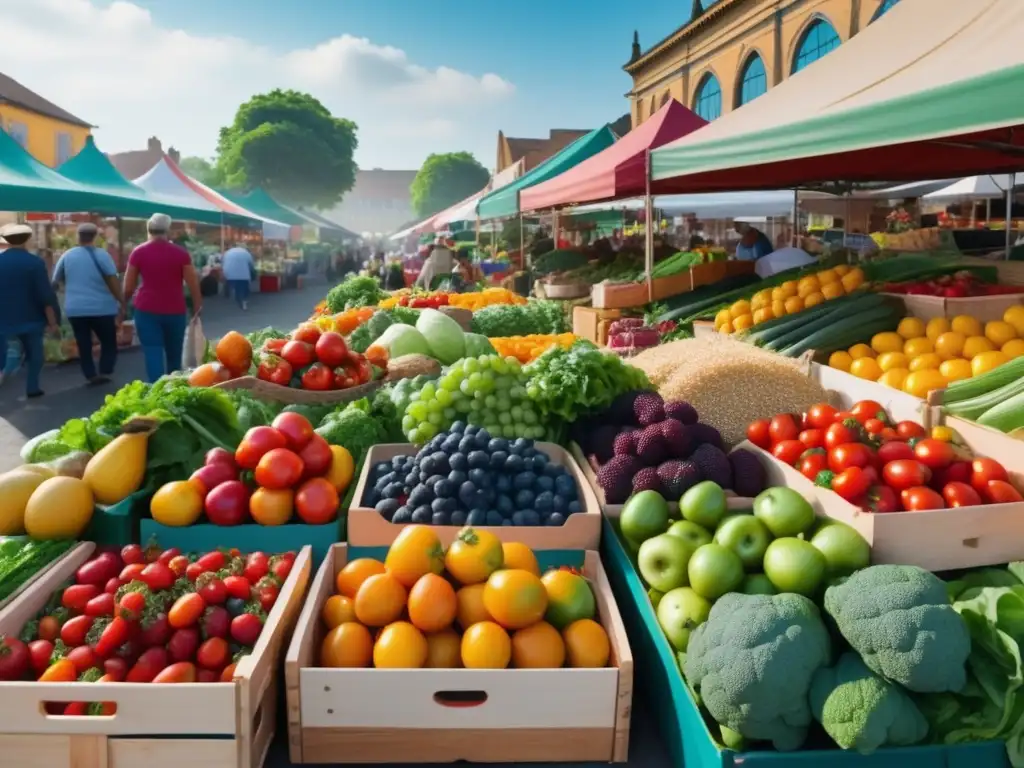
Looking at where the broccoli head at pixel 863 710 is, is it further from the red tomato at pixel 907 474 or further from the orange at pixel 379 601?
the orange at pixel 379 601

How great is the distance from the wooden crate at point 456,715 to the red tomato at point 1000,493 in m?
1.41

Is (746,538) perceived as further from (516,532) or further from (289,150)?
(289,150)

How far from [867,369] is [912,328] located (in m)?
0.53

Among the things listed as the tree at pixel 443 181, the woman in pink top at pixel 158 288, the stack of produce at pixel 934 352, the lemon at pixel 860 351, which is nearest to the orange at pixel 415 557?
the stack of produce at pixel 934 352

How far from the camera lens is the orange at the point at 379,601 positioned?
8.56 ft

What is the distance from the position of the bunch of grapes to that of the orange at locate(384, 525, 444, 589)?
1.18m

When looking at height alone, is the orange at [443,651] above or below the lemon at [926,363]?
below

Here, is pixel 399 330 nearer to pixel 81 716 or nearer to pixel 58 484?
pixel 58 484

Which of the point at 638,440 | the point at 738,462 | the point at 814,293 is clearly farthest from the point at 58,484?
the point at 814,293

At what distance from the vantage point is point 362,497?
335 centimetres

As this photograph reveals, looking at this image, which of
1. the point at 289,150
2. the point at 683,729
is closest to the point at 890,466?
the point at 683,729

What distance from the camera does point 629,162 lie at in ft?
21.5

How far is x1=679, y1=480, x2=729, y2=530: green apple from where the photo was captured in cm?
299

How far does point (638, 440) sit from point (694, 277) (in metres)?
4.48
